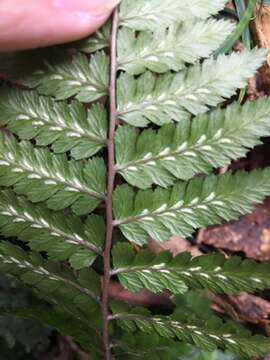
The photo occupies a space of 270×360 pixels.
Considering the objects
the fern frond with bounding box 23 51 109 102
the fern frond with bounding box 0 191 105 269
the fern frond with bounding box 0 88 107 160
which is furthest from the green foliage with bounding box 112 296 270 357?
the fern frond with bounding box 23 51 109 102

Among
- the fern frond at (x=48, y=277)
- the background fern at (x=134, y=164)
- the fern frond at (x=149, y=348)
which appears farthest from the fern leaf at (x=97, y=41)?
the fern frond at (x=149, y=348)

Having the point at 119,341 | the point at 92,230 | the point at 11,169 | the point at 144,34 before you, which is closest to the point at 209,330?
the point at 119,341

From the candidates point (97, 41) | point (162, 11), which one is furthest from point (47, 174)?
point (162, 11)

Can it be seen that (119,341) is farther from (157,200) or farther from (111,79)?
(111,79)

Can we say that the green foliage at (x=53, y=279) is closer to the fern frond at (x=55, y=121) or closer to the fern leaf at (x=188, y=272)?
the fern leaf at (x=188, y=272)

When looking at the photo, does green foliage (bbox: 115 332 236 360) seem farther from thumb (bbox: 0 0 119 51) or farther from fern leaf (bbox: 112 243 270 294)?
thumb (bbox: 0 0 119 51)

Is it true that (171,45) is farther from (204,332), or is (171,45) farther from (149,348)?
(149,348)
